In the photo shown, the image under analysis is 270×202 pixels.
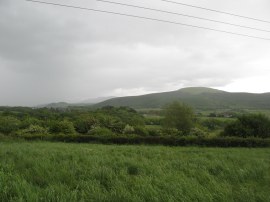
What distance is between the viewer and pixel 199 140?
27688 mm

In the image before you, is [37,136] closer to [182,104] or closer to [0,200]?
[0,200]

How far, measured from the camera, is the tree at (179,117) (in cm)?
6212

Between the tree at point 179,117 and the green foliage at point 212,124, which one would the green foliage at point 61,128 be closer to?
the tree at point 179,117

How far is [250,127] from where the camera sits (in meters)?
39.8

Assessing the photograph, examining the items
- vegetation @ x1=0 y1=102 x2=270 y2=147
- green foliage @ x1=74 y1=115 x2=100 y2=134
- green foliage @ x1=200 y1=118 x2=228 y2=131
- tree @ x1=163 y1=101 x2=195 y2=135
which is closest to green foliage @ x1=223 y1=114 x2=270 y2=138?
vegetation @ x1=0 y1=102 x2=270 y2=147

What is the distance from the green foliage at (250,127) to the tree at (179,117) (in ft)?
68.2

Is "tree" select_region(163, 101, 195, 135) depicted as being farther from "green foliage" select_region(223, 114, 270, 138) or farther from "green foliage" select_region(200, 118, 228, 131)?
"green foliage" select_region(223, 114, 270, 138)

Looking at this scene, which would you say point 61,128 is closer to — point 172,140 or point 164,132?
point 164,132

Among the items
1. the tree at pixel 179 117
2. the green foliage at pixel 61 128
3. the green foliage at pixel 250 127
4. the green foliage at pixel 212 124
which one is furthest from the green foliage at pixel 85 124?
the green foliage at pixel 212 124

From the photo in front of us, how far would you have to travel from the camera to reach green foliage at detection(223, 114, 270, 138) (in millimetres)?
39500

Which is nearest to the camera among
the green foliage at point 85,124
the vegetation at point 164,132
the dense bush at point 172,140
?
the dense bush at point 172,140

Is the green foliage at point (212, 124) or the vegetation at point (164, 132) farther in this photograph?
the green foliage at point (212, 124)

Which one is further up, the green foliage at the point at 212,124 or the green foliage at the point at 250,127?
the green foliage at the point at 250,127

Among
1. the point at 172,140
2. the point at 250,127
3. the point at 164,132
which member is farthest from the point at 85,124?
the point at 250,127
